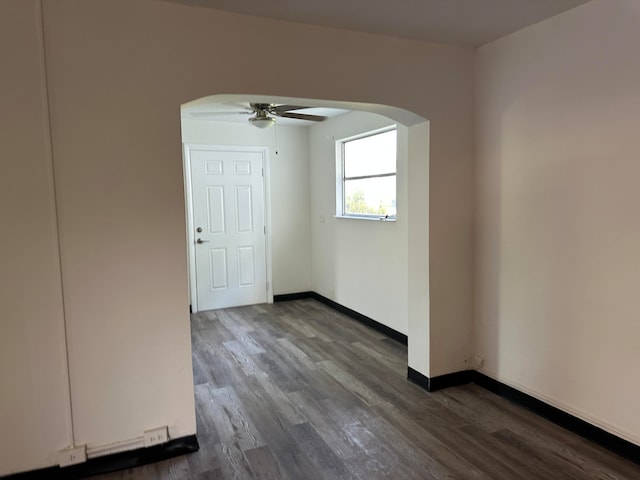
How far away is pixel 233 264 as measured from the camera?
19.3ft

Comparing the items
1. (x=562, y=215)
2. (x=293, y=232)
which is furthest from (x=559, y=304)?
(x=293, y=232)

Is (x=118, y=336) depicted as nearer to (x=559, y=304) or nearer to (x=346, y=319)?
(x=559, y=304)

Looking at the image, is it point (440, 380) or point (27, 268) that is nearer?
point (27, 268)

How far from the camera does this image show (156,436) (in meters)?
2.48

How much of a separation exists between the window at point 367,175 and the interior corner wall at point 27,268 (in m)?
3.05

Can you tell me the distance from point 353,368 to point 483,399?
1.10 metres

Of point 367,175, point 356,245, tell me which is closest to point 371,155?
point 367,175

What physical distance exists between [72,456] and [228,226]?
12.2ft

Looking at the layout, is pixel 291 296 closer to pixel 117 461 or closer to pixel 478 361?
pixel 478 361

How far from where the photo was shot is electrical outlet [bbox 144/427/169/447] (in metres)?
2.47

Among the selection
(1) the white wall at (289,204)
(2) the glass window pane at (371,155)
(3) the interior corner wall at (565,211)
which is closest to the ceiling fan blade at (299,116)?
(2) the glass window pane at (371,155)

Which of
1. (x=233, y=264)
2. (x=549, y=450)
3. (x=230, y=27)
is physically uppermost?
Result: (x=230, y=27)

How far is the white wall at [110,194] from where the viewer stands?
86.0 inches

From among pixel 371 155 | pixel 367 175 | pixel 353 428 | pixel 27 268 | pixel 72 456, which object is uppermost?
pixel 371 155
